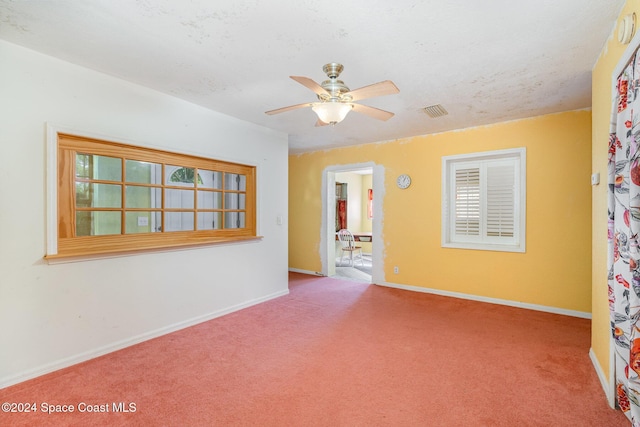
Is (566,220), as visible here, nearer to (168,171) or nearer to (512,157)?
(512,157)

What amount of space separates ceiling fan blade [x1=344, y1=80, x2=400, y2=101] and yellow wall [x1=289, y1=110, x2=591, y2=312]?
2.73 metres

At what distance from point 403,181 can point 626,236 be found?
329 centimetres

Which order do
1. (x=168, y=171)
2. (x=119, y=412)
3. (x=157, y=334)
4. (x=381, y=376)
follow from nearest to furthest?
(x=119, y=412) < (x=381, y=376) < (x=157, y=334) < (x=168, y=171)

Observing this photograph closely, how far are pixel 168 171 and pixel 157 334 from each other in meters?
1.63

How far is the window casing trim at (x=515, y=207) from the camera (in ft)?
12.7

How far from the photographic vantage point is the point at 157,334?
298 cm

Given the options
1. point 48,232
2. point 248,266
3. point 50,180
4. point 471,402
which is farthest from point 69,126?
point 471,402

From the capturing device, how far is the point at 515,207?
4.00 meters

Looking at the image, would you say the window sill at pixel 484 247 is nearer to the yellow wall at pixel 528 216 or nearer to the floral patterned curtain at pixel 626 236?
the yellow wall at pixel 528 216

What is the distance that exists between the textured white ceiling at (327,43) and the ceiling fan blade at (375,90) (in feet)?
1.14

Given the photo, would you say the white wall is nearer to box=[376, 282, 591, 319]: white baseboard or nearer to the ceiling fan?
the ceiling fan

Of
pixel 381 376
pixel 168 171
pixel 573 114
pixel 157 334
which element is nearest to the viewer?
pixel 381 376

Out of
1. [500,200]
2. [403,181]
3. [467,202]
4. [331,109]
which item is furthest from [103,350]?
[500,200]

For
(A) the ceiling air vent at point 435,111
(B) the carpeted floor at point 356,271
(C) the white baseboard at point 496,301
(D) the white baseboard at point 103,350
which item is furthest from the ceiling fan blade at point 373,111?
(B) the carpeted floor at point 356,271
